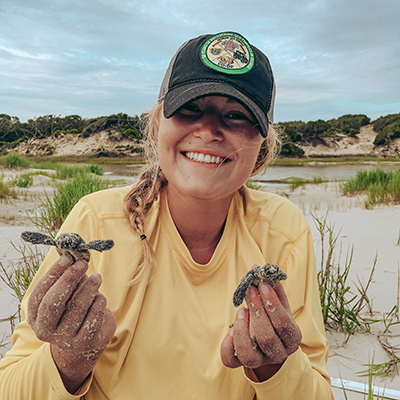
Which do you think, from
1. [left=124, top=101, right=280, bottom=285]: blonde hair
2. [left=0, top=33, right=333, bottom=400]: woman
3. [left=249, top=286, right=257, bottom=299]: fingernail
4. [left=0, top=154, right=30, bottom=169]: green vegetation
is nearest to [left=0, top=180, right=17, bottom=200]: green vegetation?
[left=124, top=101, right=280, bottom=285]: blonde hair

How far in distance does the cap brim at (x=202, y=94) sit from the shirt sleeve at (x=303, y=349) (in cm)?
57

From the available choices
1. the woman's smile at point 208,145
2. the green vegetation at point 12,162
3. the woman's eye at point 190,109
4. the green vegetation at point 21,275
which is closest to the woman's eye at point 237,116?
the woman's smile at point 208,145

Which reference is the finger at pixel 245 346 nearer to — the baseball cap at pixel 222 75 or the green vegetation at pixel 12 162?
the baseball cap at pixel 222 75

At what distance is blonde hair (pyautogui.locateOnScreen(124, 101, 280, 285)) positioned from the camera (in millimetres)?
1224

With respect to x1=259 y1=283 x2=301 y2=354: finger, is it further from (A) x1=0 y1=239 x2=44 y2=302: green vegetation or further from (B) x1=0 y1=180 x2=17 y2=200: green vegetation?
(B) x1=0 y1=180 x2=17 y2=200: green vegetation

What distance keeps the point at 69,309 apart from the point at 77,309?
2 cm

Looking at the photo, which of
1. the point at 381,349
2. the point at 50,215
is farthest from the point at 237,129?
the point at 50,215

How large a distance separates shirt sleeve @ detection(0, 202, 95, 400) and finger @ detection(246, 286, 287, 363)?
0.58m

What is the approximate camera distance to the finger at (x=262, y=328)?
0.93 metres

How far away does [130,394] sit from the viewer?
3.78 feet

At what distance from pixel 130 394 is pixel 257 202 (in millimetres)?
937

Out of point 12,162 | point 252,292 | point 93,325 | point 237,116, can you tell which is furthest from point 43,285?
point 12,162

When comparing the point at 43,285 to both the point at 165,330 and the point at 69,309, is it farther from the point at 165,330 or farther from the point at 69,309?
the point at 165,330

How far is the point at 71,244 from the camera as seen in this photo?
861mm
